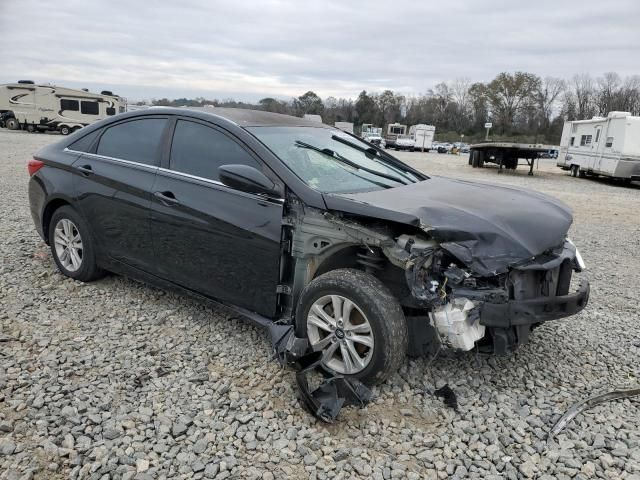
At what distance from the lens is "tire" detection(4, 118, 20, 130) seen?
108ft

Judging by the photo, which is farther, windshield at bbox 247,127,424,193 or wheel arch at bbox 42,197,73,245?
wheel arch at bbox 42,197,73,245

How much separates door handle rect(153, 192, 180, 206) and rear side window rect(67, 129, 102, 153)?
1.14m

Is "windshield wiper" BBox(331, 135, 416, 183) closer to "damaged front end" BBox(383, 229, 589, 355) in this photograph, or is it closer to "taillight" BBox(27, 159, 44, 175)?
"damaged front end" BBox(383, 229, 589, 355)

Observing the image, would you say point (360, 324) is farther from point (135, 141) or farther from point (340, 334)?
point (135, 141)

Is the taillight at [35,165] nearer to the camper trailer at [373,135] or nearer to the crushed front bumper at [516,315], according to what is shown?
the crushed front bumper at [516,315]

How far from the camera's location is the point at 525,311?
9.19ft

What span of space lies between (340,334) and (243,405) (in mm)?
698

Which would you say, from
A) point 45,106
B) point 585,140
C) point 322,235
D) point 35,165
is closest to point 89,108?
point 45,106

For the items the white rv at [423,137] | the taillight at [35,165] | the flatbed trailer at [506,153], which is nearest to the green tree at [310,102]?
the white rv at [423,137]

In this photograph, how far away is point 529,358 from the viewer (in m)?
3.53

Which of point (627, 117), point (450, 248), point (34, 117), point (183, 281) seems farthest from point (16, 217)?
point (34, 117)

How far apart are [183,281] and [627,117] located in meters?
18.8

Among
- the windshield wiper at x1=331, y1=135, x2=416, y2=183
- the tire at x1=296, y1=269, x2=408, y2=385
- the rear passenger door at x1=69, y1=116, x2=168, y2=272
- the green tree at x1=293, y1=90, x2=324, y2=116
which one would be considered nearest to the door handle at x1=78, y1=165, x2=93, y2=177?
the rear passenger door at x1=69, y1=116, x2=168, y2=272

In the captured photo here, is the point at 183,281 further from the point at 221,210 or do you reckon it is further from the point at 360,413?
the point at 360,413
